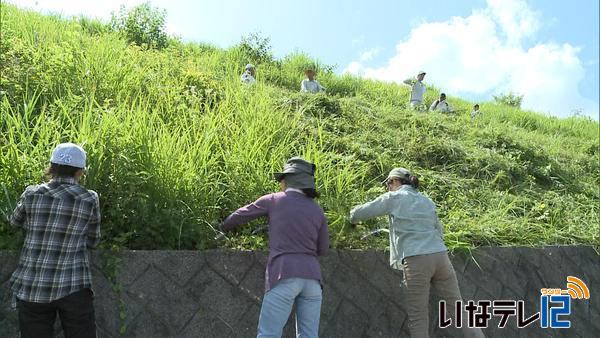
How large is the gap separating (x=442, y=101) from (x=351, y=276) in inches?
382

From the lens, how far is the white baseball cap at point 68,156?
117 inches

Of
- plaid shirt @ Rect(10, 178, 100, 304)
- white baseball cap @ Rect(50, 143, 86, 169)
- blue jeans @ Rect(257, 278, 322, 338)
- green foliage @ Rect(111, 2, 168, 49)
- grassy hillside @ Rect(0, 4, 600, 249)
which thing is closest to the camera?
plaid shirt @ Rect(10, 178, 100, 304)

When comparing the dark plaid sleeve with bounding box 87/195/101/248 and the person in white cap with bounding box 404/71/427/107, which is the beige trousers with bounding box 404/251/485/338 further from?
the person in white cap with bounding box 404/71/427/107

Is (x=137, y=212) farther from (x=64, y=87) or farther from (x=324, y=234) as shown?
(x=64, y=87)

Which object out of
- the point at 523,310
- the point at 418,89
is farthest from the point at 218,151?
the point at 418,89

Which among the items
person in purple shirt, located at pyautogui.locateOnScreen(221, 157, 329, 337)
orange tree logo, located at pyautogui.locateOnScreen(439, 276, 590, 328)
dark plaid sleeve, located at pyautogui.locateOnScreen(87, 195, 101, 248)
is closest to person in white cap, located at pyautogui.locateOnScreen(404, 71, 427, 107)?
orange tree logo, located at pyautogui.locateOnScreen(439, 276, 590, 328)

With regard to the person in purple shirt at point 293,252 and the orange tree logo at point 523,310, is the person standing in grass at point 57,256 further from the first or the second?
the orange tree logo at point 523,310

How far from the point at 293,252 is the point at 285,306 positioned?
0.33 meters

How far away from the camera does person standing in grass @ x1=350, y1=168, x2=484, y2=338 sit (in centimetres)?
395

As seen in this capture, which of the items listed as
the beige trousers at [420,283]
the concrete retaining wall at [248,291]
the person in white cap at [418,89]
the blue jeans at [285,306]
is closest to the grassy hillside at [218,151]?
the concrete retaining wall at [248,291]

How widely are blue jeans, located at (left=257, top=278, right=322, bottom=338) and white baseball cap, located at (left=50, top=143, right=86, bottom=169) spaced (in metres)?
1.39

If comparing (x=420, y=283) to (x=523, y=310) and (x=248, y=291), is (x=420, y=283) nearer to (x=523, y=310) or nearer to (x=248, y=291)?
(x=248, y=291)

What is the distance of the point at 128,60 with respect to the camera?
22.3 ft

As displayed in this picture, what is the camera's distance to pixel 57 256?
289 cm
